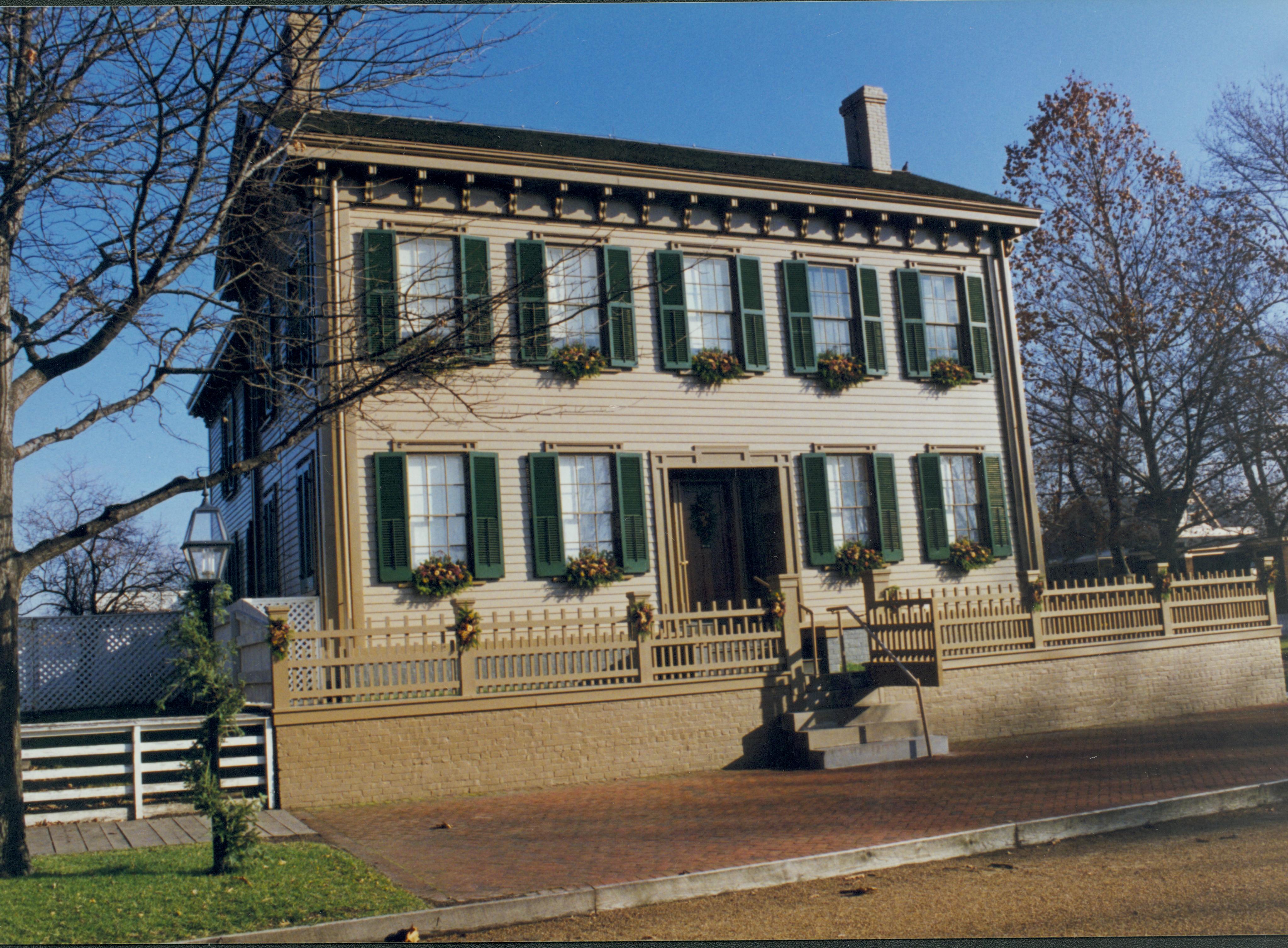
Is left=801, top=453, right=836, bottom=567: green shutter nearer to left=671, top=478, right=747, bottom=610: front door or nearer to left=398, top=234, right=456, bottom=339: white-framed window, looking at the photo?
left=671, top=478, right=747, bottom=610: front door

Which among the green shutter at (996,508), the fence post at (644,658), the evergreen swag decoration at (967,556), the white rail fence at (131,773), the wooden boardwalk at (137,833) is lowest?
the wooden boardwalk at (137,833)

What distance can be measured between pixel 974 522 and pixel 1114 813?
29.9 ft

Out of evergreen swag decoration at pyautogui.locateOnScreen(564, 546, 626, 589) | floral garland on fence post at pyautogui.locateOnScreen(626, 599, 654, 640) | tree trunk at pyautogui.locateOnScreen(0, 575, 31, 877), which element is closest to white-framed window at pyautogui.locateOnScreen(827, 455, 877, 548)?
evergreen swag decoration at pyautogui.locateOnScreen(564, 546, 626, 589)

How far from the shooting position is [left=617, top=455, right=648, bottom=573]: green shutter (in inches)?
588

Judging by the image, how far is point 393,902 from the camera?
6500 mm

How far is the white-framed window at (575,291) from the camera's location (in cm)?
1504

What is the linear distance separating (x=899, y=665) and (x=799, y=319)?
5867 millimetres

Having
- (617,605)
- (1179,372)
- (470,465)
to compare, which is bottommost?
(617,605)

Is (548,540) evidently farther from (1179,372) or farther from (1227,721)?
(1179,372)

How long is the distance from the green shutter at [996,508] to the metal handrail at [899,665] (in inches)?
152

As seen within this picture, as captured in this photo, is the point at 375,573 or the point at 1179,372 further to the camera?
the point at 1179,372

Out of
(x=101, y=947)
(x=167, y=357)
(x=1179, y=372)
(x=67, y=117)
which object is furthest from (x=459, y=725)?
(x=1179, y=372)

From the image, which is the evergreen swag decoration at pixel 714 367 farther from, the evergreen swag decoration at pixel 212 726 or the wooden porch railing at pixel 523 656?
the evergreen swag decoration at pixel 212 726

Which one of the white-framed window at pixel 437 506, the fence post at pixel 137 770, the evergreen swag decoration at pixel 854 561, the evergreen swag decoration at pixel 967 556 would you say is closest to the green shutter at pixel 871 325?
the evergreen swag decoration at pixel 854 561
